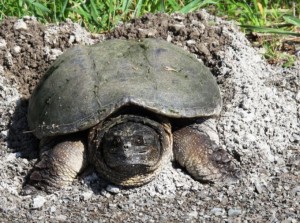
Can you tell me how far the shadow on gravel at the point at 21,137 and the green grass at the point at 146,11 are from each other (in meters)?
1.01

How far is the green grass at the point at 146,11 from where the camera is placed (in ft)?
18.5

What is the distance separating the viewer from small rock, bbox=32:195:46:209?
414cm

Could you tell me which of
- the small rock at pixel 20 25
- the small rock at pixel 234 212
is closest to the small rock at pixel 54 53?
the small rock at pixel 20 25

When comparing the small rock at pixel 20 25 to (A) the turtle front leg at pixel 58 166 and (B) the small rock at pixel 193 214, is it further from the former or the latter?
(B) the small rock at pixel 193 214

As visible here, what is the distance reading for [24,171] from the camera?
175 inches

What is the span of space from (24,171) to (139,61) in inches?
37.7

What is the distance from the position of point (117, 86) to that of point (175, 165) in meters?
0.62

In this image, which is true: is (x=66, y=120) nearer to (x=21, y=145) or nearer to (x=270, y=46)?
(x=21, y=145)

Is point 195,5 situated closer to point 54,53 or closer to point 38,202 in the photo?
point 54,53

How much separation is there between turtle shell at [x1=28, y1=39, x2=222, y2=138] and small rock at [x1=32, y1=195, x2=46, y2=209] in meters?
0.37

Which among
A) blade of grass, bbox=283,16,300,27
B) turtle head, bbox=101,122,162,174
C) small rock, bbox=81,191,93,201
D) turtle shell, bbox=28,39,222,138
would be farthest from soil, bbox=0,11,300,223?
blade of grass, bbox=283,16,300,27

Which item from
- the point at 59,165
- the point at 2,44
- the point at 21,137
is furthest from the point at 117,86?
the point at 2,44

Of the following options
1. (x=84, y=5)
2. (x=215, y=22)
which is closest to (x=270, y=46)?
(x=215, y=22)

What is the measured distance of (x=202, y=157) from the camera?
436 cm
